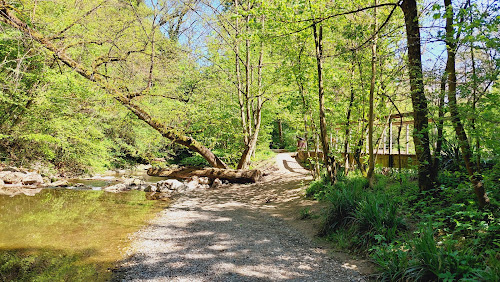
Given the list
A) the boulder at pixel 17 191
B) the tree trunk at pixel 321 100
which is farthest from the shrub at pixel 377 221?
the boulder at pixel 17 191

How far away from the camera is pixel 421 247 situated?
3.03 m

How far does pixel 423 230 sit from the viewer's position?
3.35 m

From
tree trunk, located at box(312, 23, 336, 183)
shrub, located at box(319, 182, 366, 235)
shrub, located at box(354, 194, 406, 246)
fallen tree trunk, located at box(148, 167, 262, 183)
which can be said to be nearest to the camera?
shrub, located at box(354, 194, 406, 246)

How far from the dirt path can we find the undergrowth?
482 mm

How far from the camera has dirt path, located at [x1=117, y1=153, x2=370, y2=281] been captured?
363 centimetres

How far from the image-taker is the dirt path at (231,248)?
363 cm

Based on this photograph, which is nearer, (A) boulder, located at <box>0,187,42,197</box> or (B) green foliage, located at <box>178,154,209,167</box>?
(A) boulder, located at <box>0,187,42,197</box>

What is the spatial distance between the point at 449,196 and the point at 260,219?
3.70 m

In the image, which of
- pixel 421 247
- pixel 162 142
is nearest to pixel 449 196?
pixel 421 247

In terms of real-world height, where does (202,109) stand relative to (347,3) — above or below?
below

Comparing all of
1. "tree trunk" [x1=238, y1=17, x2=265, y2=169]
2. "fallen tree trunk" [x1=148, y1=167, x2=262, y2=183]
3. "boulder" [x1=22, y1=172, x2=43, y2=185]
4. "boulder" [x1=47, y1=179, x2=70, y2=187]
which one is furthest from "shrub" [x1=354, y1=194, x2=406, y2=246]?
"boulder" [x1=22, y1=172, x2=43, y2=185]

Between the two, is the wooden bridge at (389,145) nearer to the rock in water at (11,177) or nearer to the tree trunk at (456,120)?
the tree trunk at (456,120)

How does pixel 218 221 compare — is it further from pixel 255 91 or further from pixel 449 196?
pixel 255 91

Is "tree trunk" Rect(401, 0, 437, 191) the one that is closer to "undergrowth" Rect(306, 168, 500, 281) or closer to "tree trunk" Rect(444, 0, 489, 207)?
"undergrowth" Rect(306, 168, 500, 281)
